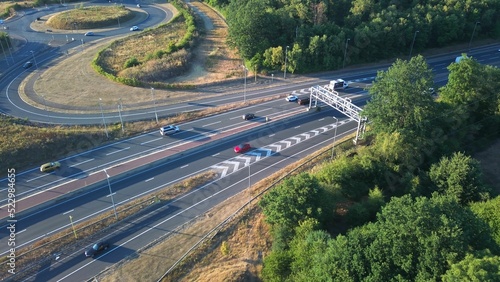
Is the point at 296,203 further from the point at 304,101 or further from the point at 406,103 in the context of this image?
the point at 304,101

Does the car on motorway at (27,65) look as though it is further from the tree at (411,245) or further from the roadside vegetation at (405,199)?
the tree at (411,245)

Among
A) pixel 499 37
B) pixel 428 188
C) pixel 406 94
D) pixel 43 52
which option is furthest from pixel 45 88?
pixel 499 37

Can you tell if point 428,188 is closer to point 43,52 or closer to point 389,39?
point 389,39

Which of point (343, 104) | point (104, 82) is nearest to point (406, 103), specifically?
point (343, 104)

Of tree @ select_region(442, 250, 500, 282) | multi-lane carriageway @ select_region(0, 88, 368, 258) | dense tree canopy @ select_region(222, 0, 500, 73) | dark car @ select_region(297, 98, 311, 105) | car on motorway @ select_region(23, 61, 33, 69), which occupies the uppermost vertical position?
dense tree canopy @ select_region(222, 0, 500, 73)

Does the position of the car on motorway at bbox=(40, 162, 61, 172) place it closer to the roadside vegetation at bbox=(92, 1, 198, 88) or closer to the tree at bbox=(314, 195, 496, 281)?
the roadside vegetation at bbox=(92, 1, 198, 88)

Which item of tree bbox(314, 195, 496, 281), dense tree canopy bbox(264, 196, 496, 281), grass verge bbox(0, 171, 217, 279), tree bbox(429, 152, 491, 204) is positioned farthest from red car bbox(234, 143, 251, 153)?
tree bbox(429, 152, 491, 204)
